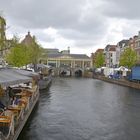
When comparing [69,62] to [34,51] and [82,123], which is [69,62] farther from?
[82,123]

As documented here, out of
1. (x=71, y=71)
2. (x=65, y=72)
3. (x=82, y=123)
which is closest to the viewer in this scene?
(x=82, y=123)

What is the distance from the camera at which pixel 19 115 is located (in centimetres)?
1981

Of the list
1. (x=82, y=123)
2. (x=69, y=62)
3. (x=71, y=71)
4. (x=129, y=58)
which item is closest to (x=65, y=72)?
(x=71, y=71)

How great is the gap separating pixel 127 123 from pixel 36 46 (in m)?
56.7

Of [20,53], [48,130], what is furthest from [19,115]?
[20,53]

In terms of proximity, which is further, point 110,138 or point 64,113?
point 64,113

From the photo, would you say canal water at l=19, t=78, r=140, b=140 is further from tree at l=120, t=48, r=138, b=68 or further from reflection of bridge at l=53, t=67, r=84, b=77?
reflection of bridge at l=53, t=67, r=84, b=77

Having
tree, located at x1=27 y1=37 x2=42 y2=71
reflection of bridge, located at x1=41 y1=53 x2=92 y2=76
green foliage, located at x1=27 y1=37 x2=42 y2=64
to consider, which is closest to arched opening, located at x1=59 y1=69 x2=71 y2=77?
reflection of bridge, located at x1=41 y1=53 x2=92 y2=76

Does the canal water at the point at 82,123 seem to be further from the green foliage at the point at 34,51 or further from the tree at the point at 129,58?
Answer: the tree at the point at 129,58

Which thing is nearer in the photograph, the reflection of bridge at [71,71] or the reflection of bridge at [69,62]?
the reflection of bridge at [71,71]

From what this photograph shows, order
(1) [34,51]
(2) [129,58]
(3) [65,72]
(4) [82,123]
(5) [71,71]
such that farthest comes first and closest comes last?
(3) [65,72] → (5) [71,71] → (2) [129,58] → (1) [34,51] → (4) [82,123]

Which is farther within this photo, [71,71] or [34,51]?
[71,71]

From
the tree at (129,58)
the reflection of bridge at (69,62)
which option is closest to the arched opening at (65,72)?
the reflection of bridge at (69,62)

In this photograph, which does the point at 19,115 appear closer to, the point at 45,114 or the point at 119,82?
the point at 45,114
